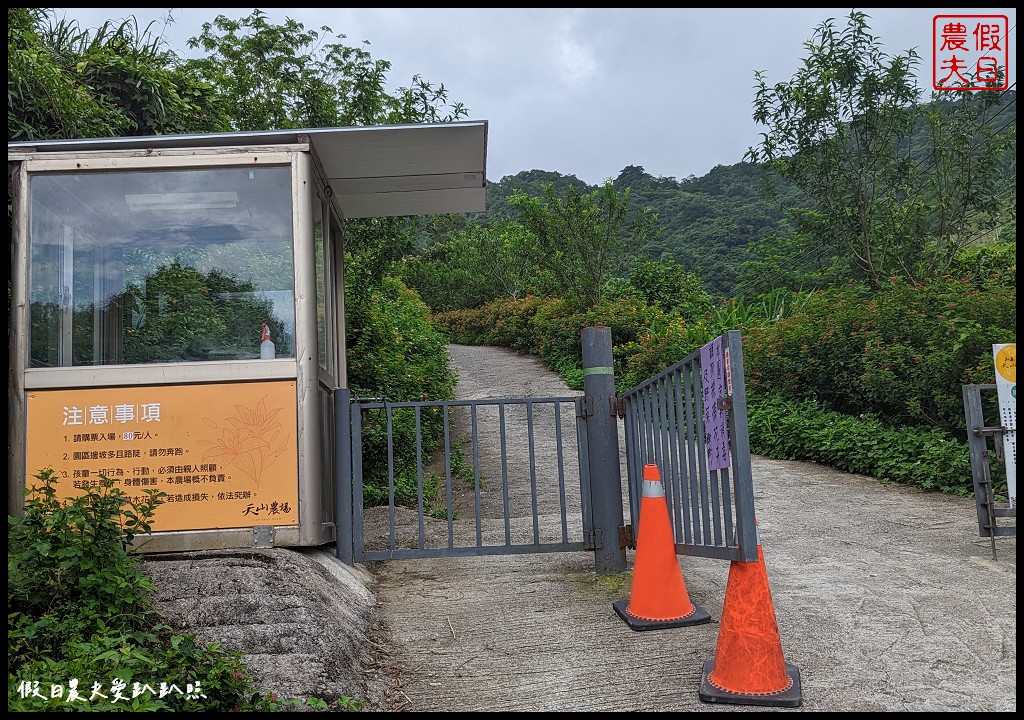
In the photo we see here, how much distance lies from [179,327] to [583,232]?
12511mm

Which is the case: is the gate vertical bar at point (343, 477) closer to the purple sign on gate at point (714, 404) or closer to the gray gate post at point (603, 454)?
the gray gate post at point (603, 454)

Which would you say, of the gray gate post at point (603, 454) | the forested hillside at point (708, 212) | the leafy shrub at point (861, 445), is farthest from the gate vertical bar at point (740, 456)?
the forested hillside at point (708, 212)

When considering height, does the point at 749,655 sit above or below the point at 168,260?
below

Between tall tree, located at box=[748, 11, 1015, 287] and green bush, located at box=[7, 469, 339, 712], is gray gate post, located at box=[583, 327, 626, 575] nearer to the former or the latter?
green bush, located at box=[7, 469, 339, 712]

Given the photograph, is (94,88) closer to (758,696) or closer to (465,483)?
(465,483)

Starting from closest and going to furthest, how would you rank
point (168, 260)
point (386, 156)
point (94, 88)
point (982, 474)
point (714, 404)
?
point (714, 404) < point (168, 260) < point (386, 156) < point (982, 474) < point (94, 88)

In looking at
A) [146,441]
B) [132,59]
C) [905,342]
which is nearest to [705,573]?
[146,441]

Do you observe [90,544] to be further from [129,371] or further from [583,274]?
[583,274]

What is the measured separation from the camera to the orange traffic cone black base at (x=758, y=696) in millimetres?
3066

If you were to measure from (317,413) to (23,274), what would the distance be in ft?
5.87

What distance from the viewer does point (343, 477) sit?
5141 mm

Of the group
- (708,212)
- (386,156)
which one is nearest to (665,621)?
(386,156)

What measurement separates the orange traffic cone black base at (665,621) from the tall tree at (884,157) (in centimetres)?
888

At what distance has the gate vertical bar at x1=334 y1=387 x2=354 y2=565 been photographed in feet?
16.7
